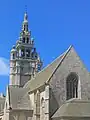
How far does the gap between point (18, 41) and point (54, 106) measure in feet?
110

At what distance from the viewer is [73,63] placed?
41500 millimetres

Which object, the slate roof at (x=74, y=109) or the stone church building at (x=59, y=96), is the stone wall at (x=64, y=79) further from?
the slate roof at (x=74, y=109)

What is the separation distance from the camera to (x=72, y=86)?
40875mm

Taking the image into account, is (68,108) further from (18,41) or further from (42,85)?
(18,41)

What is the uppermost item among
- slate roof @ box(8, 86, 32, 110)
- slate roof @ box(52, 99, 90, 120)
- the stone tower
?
the stone tower

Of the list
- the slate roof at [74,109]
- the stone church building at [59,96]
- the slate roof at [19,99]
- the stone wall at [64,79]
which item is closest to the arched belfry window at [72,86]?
the stone church building at [59,96]

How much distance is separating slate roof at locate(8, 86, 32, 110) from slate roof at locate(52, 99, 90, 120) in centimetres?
798

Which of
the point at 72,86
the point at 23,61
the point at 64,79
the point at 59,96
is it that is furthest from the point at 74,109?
the point at 23,61

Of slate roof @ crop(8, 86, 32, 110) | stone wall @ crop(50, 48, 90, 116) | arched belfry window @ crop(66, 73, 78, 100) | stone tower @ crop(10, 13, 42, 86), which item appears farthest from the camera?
stone tower @ crop(10, 13, 42, 86)

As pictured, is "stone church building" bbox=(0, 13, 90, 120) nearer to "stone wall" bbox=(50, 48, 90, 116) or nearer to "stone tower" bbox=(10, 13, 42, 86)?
"stone wall" bbox=(50, 48, 90, 116)

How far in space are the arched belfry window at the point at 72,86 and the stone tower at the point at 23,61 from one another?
25586 millimetres

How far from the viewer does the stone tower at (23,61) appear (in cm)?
6681

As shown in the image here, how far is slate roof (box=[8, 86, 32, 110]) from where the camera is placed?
46.0m

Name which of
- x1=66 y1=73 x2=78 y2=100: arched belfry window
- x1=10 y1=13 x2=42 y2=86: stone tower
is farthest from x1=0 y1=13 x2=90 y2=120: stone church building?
x1=10 y1=13 x2=42 y2=86: stone tower
